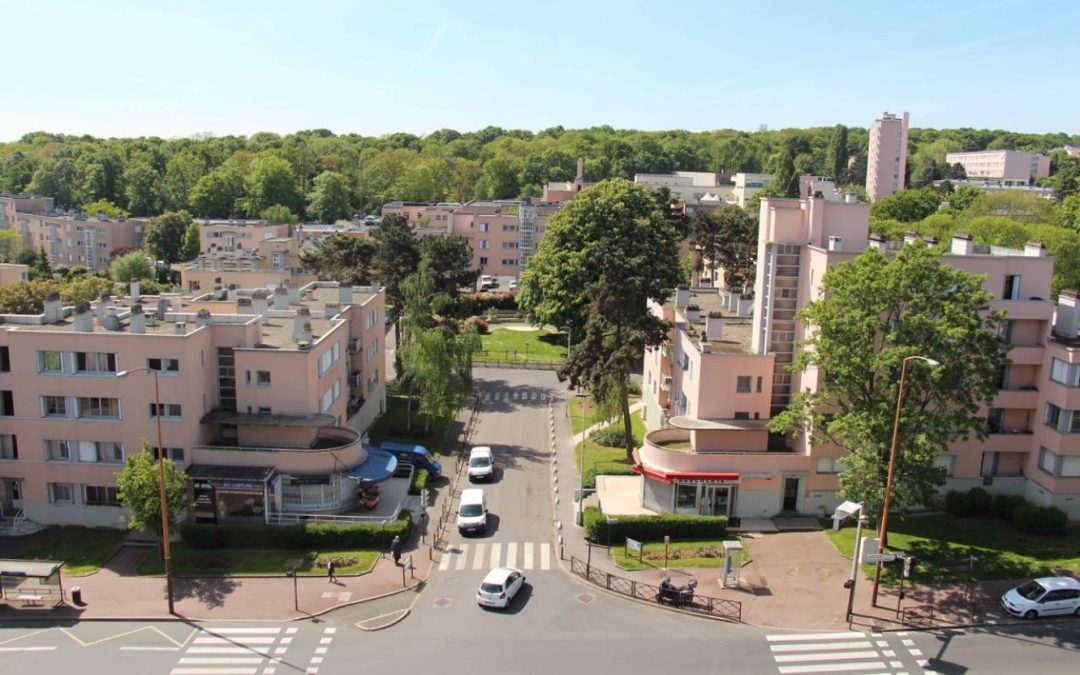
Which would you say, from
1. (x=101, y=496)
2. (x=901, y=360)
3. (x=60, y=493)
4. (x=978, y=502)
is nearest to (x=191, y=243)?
(x=60, y=493)

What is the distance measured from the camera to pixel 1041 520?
Answer: 44156 mm

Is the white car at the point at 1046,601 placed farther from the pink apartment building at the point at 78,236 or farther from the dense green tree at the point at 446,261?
the pink apartment building at the point at 78,236

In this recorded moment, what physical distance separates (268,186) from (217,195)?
35.8ft

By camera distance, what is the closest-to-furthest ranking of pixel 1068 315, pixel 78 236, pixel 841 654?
pixel 841 654 < pixel 1068 315 < pixel 78 236

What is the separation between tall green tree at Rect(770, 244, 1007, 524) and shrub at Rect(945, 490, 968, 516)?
6.88 meters

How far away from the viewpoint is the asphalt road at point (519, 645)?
32.8 metres

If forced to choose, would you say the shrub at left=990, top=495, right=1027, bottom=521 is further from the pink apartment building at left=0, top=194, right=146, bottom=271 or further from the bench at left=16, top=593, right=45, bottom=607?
the pink apartment building at left=0, top=194, right=146, bottom=271

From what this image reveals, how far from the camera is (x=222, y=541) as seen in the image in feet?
144

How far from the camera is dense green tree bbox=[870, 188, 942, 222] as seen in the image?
140625 mm

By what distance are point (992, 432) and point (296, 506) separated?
39.0 m

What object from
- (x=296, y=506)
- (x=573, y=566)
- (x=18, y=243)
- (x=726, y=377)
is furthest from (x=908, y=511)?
(x=18, y=243)

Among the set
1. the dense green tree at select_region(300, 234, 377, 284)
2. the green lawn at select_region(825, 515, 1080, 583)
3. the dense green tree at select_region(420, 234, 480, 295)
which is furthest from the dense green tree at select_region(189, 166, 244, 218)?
the green lawn at select_region(825, 515, 1080, 583)

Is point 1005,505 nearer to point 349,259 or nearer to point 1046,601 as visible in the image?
point 1046,601

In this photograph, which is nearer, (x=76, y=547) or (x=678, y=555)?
(x=678, y=555)
